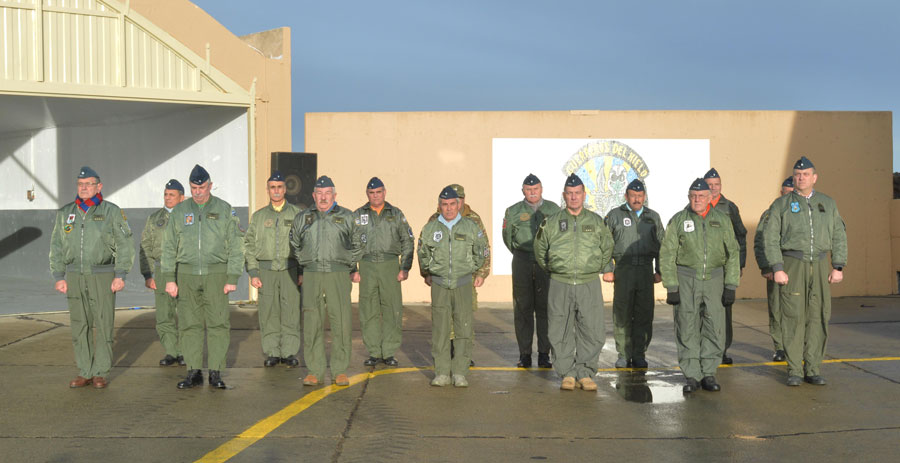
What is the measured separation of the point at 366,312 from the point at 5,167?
52.3 feet

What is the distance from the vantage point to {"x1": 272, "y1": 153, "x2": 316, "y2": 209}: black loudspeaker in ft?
45.3

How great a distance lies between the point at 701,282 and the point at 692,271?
0.13 m

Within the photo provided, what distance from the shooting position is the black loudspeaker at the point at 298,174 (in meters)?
13.8

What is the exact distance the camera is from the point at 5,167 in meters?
22.0

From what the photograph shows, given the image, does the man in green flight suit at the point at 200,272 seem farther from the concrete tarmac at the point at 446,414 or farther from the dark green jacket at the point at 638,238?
the dark green jacket at the point at 638,238

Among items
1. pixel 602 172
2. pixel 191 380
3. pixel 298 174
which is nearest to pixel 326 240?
pixel 191 380

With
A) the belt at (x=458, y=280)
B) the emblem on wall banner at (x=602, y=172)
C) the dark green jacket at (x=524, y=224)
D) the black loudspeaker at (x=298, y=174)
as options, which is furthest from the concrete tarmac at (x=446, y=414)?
the emblem on wall banner at (x=602, y=172)

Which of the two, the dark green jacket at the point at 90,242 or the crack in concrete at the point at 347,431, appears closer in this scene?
the crack in concrete at the point at 347,431

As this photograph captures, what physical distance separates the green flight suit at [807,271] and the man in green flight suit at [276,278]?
5071 millimetres

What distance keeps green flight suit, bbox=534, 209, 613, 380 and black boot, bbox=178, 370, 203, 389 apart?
3.39 metres

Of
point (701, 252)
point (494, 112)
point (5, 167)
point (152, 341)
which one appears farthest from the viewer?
point (5, 167)

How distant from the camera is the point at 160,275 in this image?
990 cm

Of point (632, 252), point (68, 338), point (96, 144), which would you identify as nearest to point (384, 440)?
point (632, 252)

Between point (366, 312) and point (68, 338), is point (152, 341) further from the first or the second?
point (366, 312)
